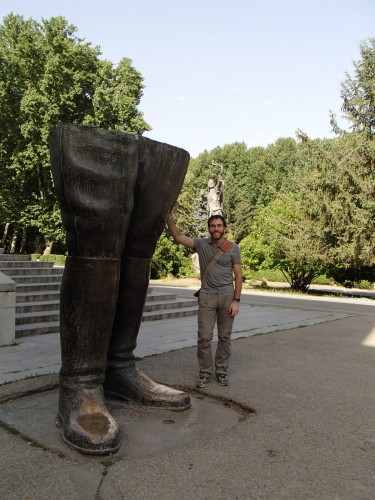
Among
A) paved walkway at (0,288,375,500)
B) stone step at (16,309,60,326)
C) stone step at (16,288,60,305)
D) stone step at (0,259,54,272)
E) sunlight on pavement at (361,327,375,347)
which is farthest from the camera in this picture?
stone step at (0,259,54,272)

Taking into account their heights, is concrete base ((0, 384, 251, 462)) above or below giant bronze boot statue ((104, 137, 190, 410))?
below

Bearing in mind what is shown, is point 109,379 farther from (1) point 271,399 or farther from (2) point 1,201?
(2) point 1,201

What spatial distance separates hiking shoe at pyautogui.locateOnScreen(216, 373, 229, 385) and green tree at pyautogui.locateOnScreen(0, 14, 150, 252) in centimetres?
2332

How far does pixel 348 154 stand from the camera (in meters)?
21.3

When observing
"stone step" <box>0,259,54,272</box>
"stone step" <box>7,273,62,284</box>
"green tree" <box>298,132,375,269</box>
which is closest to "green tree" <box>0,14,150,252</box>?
"green tree" <box>298,132,375,269</box>

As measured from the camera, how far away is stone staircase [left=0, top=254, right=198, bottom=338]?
675cm

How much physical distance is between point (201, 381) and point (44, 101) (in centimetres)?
2460

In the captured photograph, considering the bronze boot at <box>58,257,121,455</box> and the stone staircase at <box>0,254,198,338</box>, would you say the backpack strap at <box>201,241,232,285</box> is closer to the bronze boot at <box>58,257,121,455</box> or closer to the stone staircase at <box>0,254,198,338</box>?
the bronze boot at <box>58,257,121,455</box>

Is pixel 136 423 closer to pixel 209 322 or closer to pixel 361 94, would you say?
pixel 209 322

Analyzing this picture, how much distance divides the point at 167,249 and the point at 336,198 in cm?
1379

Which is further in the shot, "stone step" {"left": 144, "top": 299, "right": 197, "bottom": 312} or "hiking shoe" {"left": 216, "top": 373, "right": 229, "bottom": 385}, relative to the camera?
"stone step" {"left": 144, "top": 299, "right": 197, "bottom": 312}

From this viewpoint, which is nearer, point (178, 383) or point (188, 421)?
point (188, 421)

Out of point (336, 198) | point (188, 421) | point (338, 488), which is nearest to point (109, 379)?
point (188, 421)

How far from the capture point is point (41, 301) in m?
7.78
